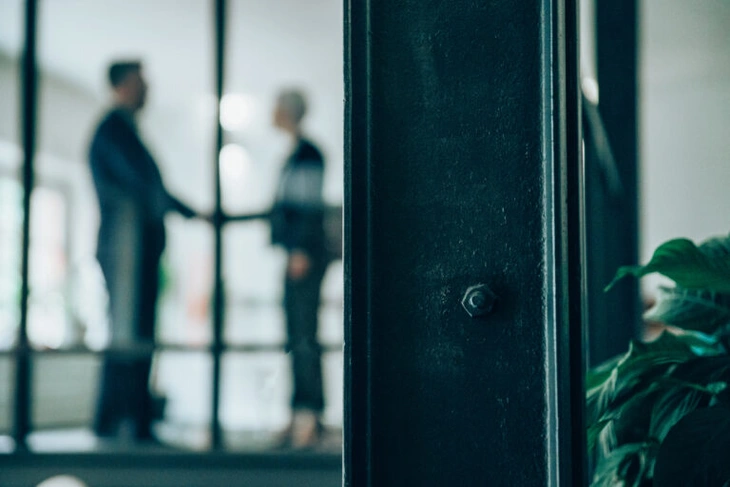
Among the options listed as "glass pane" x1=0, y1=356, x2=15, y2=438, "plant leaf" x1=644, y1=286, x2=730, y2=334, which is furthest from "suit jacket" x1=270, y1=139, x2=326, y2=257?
"plant leaf" x1=644, y1=286, x2=730, y2=334

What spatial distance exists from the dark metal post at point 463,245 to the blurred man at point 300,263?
2720 mm

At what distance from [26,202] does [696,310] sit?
322 centimetres

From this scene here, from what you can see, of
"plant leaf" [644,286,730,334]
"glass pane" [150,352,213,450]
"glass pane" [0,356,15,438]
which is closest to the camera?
"plant leaf" [644,286,730,334]

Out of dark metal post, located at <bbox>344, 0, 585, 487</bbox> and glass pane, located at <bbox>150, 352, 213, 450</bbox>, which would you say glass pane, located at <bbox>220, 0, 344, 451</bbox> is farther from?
dark metal post, located at <bbox>344, 0, 585, 487</bbox>

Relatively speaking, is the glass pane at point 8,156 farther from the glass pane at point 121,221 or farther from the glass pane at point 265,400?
the glass pane at point 265,400

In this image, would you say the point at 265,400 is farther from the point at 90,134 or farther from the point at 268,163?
the point at 90,134

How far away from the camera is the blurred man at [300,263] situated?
150 inches

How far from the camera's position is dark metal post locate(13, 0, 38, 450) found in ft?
11.4

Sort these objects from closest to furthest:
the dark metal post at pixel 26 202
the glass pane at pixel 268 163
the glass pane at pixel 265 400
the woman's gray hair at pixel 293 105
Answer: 1. the dark metal post at pixel 26 202
2. the glass pane at pixel 265 400
3. the woman's gray hair at pixel 293 105
4. the glass pane at pixel 268 163

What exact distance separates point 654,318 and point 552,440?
15.1 inches

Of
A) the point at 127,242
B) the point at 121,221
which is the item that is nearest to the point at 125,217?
the point at 121,221

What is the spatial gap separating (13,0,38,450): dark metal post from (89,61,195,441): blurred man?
0.30 meters

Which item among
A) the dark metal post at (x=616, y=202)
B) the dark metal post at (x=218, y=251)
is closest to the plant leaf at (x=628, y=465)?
the dark metal post at (x=616, y=202)

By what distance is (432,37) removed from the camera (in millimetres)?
1014
